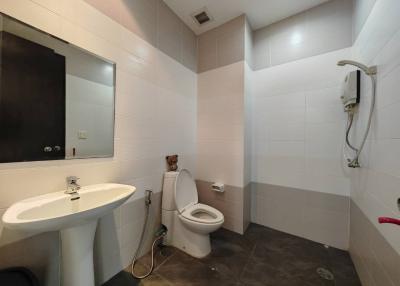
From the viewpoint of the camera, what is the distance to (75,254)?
93cm

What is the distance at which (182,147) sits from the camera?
6.70 feet

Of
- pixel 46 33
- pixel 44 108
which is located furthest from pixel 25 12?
pixel 44 108

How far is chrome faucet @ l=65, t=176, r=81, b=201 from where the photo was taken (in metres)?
0.99

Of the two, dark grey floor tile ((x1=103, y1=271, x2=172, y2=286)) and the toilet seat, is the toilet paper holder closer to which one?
the toilet seat

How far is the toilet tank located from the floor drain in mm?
1366

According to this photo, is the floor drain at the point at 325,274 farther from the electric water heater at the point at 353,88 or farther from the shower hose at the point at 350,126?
the electric water heater at the point at 353,88

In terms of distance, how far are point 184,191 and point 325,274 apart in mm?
1398

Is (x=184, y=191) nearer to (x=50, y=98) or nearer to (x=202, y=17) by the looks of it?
(x=50, y=98)

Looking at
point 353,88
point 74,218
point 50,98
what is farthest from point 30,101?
point 353,88

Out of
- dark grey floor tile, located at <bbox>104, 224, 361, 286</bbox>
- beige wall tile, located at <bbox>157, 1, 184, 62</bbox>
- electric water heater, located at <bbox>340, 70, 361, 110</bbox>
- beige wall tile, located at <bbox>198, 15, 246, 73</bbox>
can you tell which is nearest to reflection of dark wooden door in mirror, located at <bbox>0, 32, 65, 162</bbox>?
beige wall tile, located at <bbox>157, 1, 184, 62</bbox>

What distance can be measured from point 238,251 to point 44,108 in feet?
6.39

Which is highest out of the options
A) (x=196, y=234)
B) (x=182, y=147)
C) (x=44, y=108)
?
(x=44, y=108)

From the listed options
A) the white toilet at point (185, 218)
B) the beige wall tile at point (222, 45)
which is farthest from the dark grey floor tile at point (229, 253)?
the beige wall tile at point (222, 45)

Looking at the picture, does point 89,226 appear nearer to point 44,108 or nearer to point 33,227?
point 33,227
